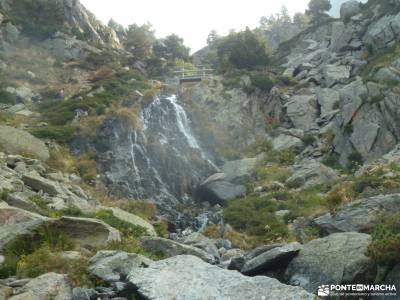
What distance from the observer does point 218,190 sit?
26.5 metres

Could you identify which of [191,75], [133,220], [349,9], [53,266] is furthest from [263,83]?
[53,266]

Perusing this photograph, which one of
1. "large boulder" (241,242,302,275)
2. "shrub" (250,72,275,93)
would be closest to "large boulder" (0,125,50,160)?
"large boulder" (241,242,302,275)

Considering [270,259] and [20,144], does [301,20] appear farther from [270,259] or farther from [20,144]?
[270,259]

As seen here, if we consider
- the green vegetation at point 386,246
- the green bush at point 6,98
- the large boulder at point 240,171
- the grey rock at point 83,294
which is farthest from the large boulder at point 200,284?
the green bush at point 6,98

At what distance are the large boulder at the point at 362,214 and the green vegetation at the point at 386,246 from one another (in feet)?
11.6

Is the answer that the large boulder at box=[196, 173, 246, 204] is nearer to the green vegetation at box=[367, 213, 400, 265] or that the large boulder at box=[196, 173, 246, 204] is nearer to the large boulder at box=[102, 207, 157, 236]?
the large boulder at box=[102, 207, 157, 236]

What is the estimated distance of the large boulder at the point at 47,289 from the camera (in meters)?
8.47

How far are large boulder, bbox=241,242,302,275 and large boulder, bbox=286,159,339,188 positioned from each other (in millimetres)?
12539

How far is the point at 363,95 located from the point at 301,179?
23.1 ft

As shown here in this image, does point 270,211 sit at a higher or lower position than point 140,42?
lower

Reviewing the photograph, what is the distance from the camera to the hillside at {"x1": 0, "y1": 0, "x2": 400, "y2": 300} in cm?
998

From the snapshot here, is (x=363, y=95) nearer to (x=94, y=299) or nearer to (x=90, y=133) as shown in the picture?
(x=90, y=133)

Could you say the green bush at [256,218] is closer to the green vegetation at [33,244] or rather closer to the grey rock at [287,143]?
the grey rock at [287,143]

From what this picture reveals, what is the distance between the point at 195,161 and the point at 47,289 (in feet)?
76.2
